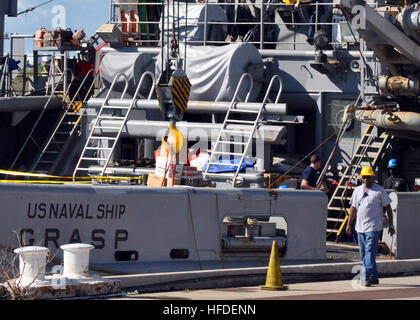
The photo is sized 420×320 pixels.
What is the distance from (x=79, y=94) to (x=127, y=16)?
2899mm

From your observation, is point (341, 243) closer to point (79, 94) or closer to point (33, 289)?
point (33, 289)

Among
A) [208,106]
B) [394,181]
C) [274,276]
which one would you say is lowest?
[274,276]

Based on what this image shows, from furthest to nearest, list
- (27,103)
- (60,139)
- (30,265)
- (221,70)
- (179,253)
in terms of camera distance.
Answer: (60,139), (27,103), (221,70), (179,253), (30,265)

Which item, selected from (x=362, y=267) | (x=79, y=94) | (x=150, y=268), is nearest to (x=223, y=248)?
(x=150, y=268)

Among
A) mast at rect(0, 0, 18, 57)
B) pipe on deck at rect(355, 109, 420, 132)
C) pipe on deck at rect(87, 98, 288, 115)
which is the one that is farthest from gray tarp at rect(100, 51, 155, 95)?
pipe on deck at rect(355, 109, 420, 132)

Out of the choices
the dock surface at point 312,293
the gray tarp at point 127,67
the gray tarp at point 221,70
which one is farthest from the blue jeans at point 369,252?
the gray tarp at point 127,67

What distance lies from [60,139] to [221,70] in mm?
5016

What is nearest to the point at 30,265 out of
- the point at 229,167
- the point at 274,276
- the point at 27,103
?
the point at 274,276

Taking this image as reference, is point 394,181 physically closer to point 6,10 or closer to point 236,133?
point 236,133

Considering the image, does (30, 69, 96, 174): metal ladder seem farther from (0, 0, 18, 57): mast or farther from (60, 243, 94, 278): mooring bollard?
(60, 243, 94, 278): mooring bollard

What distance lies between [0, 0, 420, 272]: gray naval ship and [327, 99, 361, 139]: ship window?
0.03 meters

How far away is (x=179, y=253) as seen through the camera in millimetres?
13203

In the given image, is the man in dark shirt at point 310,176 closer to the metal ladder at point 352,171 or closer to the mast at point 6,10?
the metal ladder at point 352,171

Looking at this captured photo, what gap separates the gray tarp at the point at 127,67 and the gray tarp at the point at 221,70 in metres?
1.28
